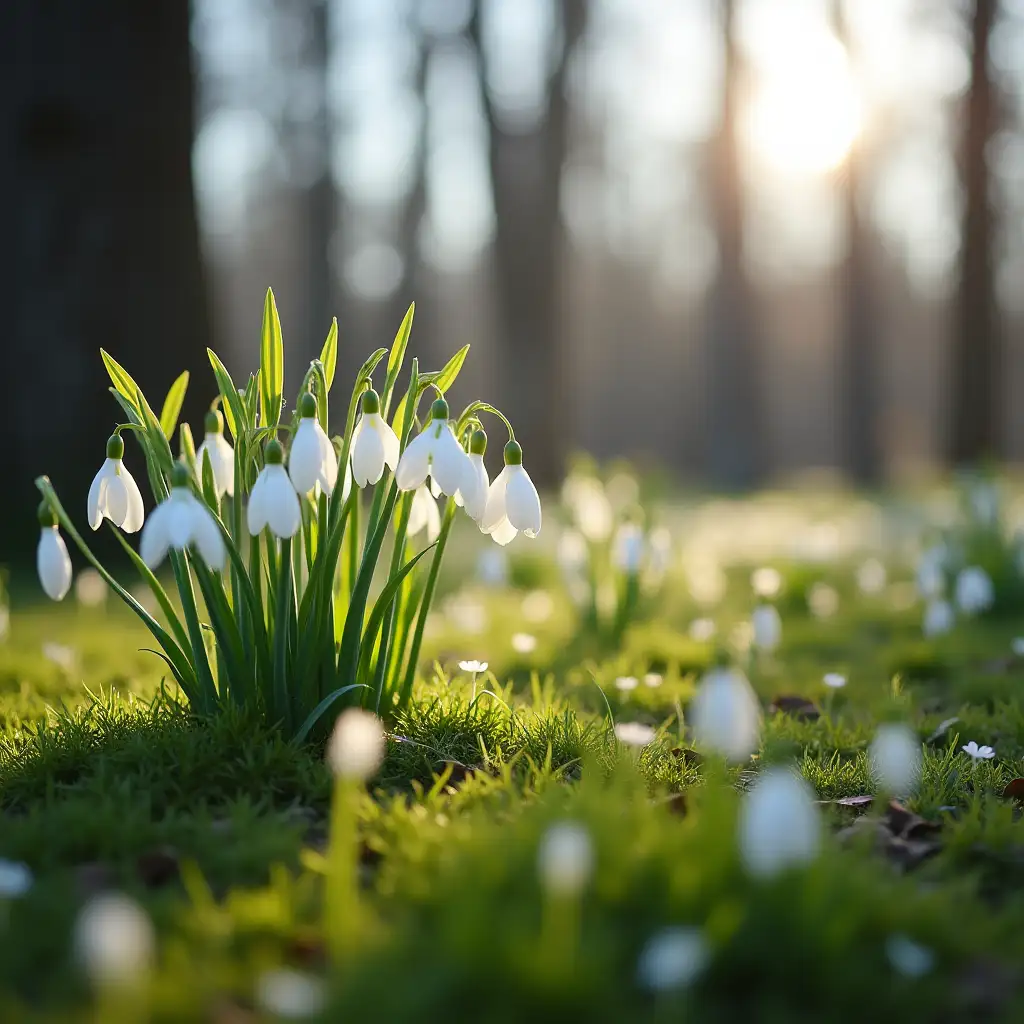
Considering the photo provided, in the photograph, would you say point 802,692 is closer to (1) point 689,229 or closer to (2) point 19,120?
(2) point 19,120

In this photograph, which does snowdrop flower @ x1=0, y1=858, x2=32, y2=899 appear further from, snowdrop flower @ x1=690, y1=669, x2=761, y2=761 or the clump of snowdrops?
snowdrop flower @ x1=690, y1=669, x2=761, y2=761

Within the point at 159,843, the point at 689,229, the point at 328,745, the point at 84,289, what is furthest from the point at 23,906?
the point at 689,229

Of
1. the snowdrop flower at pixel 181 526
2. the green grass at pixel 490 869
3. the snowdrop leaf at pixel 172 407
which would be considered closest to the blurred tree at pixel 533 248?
the green grass at pixel 490 869

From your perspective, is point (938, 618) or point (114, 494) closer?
point (114, 494)

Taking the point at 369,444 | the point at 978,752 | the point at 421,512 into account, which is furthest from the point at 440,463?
the point at 978,752

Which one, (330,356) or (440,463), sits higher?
(330,356)

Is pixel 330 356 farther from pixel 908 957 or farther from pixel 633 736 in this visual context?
pixel 908 957

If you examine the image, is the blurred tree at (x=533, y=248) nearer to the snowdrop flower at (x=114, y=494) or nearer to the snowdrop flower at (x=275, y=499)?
the snowdrop flower at (x=114, y=494)
